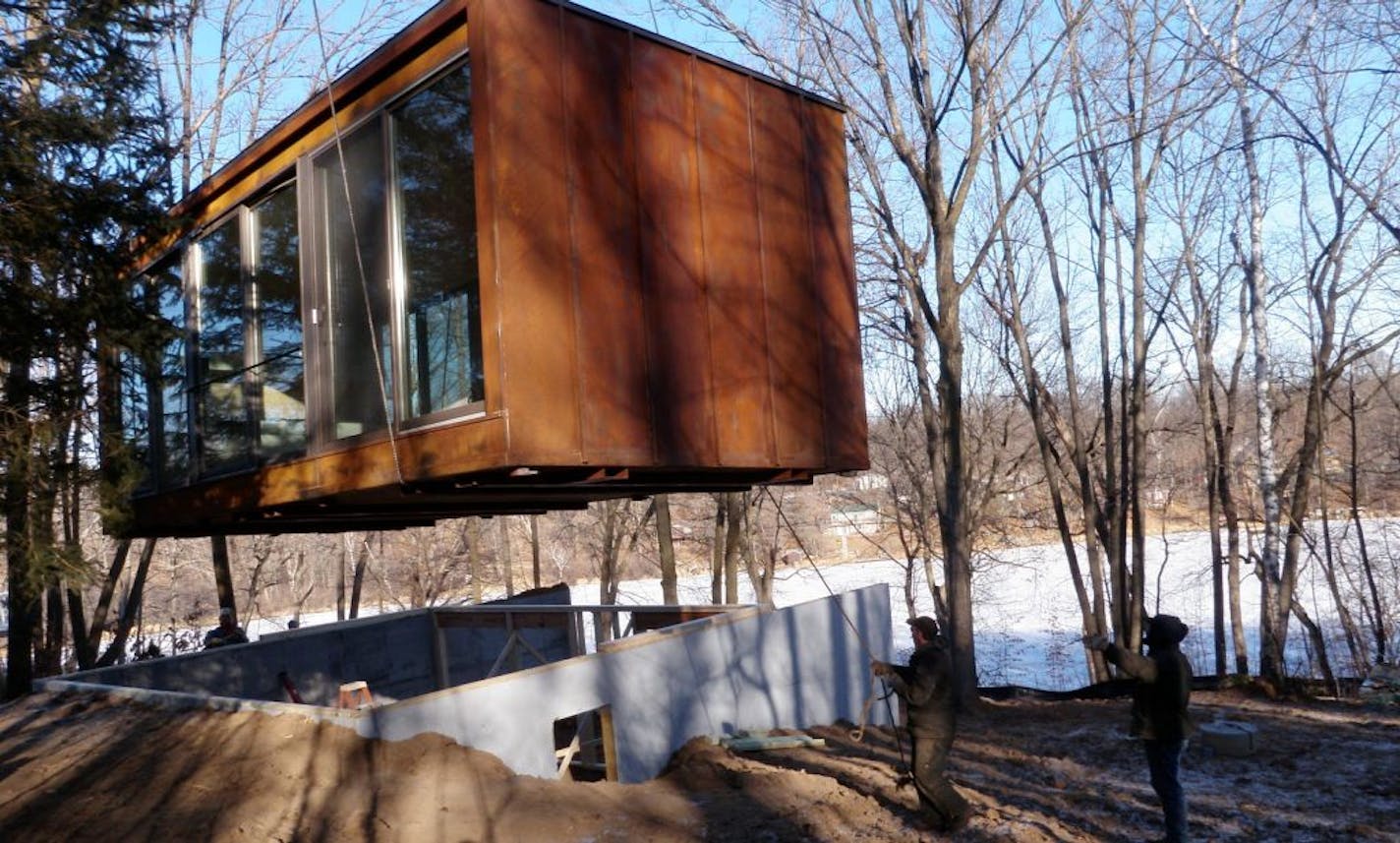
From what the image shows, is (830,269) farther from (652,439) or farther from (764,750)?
(764,750)

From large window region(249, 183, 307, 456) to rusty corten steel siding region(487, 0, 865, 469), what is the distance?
278 centimetres

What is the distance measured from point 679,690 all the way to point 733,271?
4546 mm

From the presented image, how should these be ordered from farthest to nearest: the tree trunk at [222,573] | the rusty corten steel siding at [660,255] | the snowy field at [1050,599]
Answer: the snowy field at [1050,599]
the tree trunk at [222,573]
the rusty corten steel siding at [660,255]

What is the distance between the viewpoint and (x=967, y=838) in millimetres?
7059

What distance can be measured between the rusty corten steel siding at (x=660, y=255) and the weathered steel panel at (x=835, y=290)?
2cm

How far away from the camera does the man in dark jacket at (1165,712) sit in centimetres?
668

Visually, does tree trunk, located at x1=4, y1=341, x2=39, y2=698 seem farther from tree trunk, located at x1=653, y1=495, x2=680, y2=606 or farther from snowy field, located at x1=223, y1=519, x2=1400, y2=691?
tree trunk, located at x1=653, y1=495, x2=680, y2=606

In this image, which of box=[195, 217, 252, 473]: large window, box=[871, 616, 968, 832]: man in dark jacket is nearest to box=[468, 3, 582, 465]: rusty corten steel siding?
box=[871, 616, 968, 832]: man in dark jacket

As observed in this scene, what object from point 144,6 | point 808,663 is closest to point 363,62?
point 144,6

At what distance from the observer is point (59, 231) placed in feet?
30.4

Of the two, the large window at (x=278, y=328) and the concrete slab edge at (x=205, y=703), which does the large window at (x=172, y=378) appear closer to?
the large window at (x=278, y=328)

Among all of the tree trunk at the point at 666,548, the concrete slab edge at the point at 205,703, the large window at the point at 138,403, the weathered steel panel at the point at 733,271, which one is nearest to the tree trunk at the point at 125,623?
the large window at the point at 138,403

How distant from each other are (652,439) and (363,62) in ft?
12.2

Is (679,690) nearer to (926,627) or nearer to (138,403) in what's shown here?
(926,627)
